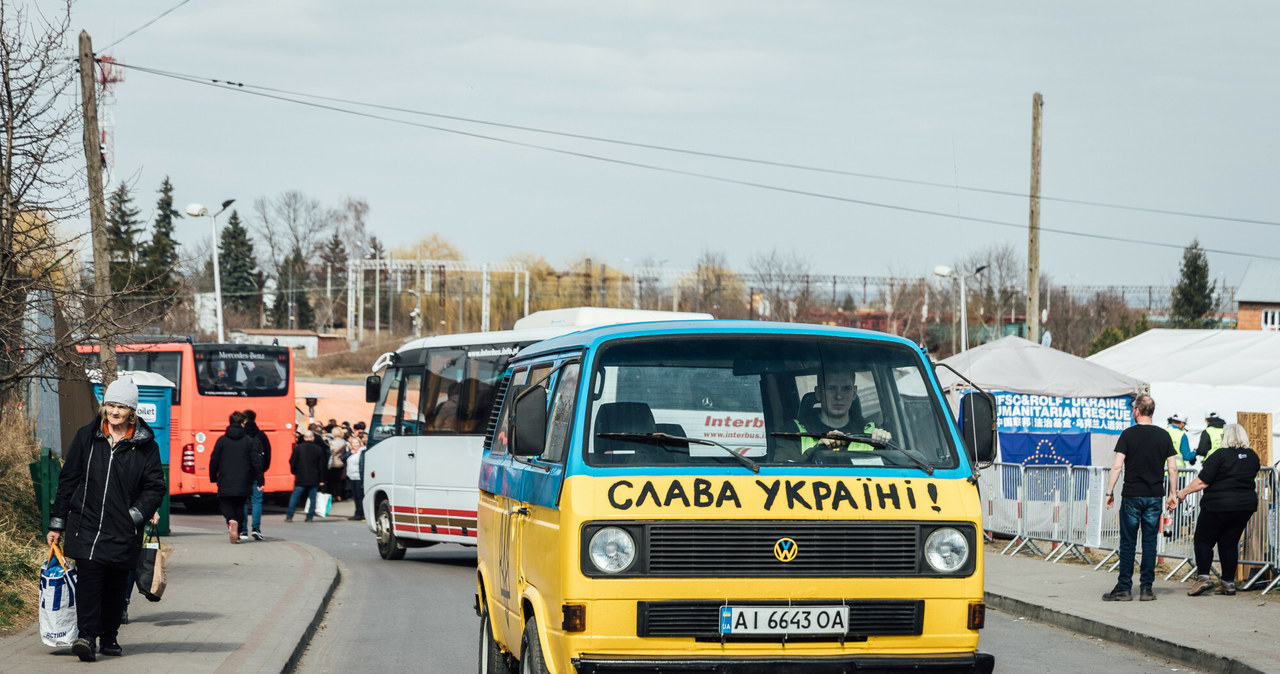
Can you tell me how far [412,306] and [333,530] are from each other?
88486 mm

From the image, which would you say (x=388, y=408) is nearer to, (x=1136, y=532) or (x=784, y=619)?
(x=1136, y=532)

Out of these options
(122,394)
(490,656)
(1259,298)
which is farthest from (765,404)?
(1259,298)

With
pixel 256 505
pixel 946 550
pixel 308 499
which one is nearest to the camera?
pixel 946 550

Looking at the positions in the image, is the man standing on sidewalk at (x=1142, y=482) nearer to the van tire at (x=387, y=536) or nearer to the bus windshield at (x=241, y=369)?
the van tire at (x=387, y=536)

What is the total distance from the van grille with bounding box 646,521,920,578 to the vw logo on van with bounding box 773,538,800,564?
0.6 inches

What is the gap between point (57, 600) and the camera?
8750mm

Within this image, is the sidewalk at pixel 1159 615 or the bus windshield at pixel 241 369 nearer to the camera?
the sidewalk at pixel 1159 615

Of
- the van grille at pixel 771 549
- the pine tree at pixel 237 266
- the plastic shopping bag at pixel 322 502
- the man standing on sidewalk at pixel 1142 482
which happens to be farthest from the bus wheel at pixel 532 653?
the pine tree at pixel 237 266

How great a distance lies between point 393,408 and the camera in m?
19.7

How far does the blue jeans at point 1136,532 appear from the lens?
1275cm

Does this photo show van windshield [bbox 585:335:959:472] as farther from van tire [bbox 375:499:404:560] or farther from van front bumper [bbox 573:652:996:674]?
van tire [bbox 375:499:404:560]

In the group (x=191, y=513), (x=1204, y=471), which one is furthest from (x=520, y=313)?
(x=1204, y=471)

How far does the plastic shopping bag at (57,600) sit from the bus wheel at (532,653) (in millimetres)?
3878

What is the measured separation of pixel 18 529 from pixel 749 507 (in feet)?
36.0
